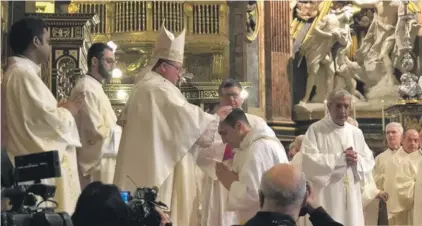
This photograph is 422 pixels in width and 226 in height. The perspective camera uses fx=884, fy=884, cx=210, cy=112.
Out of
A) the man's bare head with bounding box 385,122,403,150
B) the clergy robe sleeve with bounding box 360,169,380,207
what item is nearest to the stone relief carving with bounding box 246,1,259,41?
the man's bare head with bounding box 385,122,403,150

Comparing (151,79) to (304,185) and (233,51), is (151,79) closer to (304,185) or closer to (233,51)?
(304,185)

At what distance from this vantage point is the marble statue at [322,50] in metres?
17.2

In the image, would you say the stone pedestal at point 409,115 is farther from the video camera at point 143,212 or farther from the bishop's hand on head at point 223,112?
the video camera at point 143,212

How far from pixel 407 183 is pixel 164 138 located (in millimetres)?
6138

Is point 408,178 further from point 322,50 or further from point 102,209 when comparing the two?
point 102,209

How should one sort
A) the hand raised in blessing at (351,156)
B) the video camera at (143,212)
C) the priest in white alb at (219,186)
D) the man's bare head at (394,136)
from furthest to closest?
the man's bare head at (394,136) → the hand raised in blessing at (351,156) → the priest in white alb at (219,186) → the video camera at (143,212)

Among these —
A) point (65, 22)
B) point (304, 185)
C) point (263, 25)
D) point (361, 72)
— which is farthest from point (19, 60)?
point (361, 72)

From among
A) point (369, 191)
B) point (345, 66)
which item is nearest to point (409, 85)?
point (345, 66)

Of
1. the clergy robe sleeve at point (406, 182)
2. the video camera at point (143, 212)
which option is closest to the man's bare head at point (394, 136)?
the clergy robe sleeve at point (406, 182)

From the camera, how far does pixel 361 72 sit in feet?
57.8

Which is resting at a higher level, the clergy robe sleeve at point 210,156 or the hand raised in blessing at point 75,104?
the hand raised in blessing at point 75,104

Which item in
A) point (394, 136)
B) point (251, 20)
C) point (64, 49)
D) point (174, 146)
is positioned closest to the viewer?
point (174, 146)

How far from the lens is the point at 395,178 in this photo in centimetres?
1205

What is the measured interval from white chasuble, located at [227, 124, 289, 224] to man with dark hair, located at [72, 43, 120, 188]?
1.05 meters
